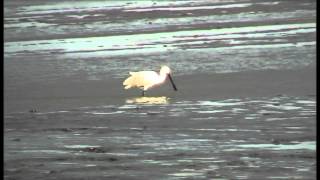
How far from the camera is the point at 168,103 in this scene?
12211 millimetres

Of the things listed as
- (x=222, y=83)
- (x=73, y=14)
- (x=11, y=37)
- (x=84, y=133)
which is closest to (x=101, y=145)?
(x=84, y=133)

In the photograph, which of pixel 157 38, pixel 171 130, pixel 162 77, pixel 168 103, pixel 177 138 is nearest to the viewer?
pixel 177 138

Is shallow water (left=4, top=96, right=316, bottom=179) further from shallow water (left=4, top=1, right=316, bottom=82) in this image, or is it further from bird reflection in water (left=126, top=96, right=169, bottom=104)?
shallow water (left=4, top=1, right=316, bottom=82)

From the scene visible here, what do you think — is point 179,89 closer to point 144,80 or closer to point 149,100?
point 144,80

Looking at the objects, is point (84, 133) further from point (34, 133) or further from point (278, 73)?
point (278, 73)

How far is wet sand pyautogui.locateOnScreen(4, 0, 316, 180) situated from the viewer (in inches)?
334

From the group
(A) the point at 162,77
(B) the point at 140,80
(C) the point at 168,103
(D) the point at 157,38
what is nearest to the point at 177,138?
(C) the point at 168,103

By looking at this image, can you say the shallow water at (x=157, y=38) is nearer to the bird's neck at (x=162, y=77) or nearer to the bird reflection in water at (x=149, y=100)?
the bird's neck at (x=162, y=77)

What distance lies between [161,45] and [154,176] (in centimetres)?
1134

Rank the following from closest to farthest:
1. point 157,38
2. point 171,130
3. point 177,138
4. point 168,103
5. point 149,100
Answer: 1. point 177,138
2. point 171,130
3. point 168,103
4. point 149,100
5. point 157,38

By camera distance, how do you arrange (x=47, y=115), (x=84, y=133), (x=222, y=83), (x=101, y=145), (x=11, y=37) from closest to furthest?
(x=101, y=145) < (x=84, y=133) < (x=47, y=115) < (x=222, y=83) < (x=11, y=37)

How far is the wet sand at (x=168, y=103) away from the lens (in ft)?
27.8

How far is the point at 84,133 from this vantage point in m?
10.2

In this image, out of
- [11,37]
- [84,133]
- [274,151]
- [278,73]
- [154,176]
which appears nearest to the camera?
[154,176]
